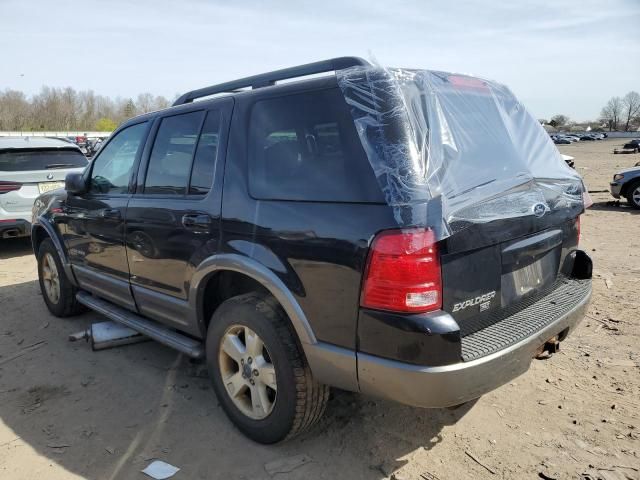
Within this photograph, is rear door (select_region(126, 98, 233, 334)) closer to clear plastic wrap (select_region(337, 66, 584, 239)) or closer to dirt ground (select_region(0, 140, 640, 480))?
dirt ground (select_region(0, 140, 640, 480))

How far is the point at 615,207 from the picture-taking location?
38.7 ft

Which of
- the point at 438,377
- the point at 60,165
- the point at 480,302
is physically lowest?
the point at 438,377

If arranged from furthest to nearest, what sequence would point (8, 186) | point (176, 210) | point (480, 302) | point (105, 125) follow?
point (105, 125)
point (8, 186)
point (176, 210)
point (480, 302)

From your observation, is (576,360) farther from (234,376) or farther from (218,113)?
(218,113)

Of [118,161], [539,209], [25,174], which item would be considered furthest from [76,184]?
[25,174]

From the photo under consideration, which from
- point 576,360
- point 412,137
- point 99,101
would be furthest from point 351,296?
point 99,101

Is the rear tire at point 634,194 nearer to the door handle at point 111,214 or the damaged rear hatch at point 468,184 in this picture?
the damaged rear hatch at point 468,184

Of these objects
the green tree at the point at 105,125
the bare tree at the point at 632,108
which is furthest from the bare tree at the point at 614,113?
the green tree at the point at 105,125

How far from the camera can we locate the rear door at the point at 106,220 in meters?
3.80

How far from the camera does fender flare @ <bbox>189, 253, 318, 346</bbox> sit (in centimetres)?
248

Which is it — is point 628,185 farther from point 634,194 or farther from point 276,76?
point 276,76

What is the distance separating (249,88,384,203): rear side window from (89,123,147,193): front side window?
1.39 meters

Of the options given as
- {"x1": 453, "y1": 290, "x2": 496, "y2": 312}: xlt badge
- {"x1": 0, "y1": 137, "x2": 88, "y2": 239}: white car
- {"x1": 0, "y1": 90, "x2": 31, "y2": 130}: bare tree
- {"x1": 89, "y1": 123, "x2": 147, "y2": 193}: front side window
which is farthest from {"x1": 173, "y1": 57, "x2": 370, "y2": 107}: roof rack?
{"x1": 0, "y1": 90, "x2": 31, "y2": 130}: bare tree

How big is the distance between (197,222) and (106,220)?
1287 mm
